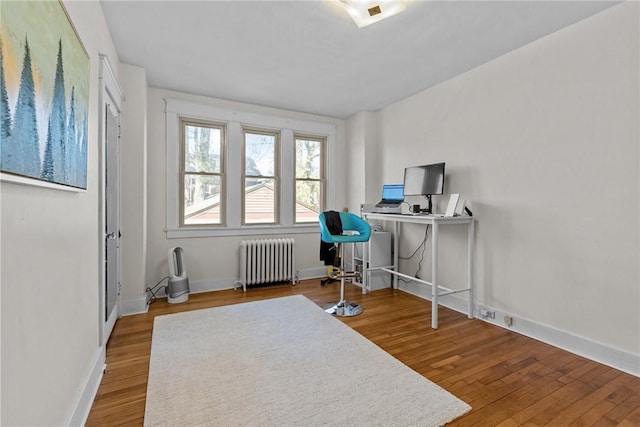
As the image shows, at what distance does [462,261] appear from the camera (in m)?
3.29

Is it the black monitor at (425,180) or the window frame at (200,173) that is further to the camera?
the window frame at (200,173)

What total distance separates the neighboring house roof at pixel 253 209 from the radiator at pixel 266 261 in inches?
18.8

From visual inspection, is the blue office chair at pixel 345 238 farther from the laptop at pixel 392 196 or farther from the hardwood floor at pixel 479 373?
the laptop at pixel 392 196

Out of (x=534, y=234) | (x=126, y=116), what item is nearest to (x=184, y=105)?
(x=126, y=116)

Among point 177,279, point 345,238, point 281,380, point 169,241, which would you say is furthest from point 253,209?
point 281,380

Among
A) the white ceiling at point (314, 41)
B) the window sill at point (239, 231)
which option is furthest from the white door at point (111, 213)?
the window sill at point (239, 231)

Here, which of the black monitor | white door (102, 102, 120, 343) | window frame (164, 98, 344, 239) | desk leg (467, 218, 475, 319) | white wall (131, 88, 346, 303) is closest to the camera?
white door (102, 102, 120, 343)

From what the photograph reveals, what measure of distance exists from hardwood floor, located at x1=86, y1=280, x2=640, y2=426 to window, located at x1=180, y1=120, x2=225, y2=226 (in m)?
1.38

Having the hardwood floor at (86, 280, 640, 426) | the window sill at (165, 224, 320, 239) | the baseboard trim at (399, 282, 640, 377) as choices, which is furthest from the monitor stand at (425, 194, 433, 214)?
the window sill at (165, 224, 320, 239)

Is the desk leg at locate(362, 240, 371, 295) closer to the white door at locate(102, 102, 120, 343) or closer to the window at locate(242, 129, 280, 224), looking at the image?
the window at locate(242, 129, 280, 224)

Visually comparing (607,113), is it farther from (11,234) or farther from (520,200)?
(11,234)

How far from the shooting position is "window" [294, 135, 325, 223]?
4758mm

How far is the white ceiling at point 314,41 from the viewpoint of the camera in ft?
7.26

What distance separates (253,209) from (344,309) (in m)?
2.08
